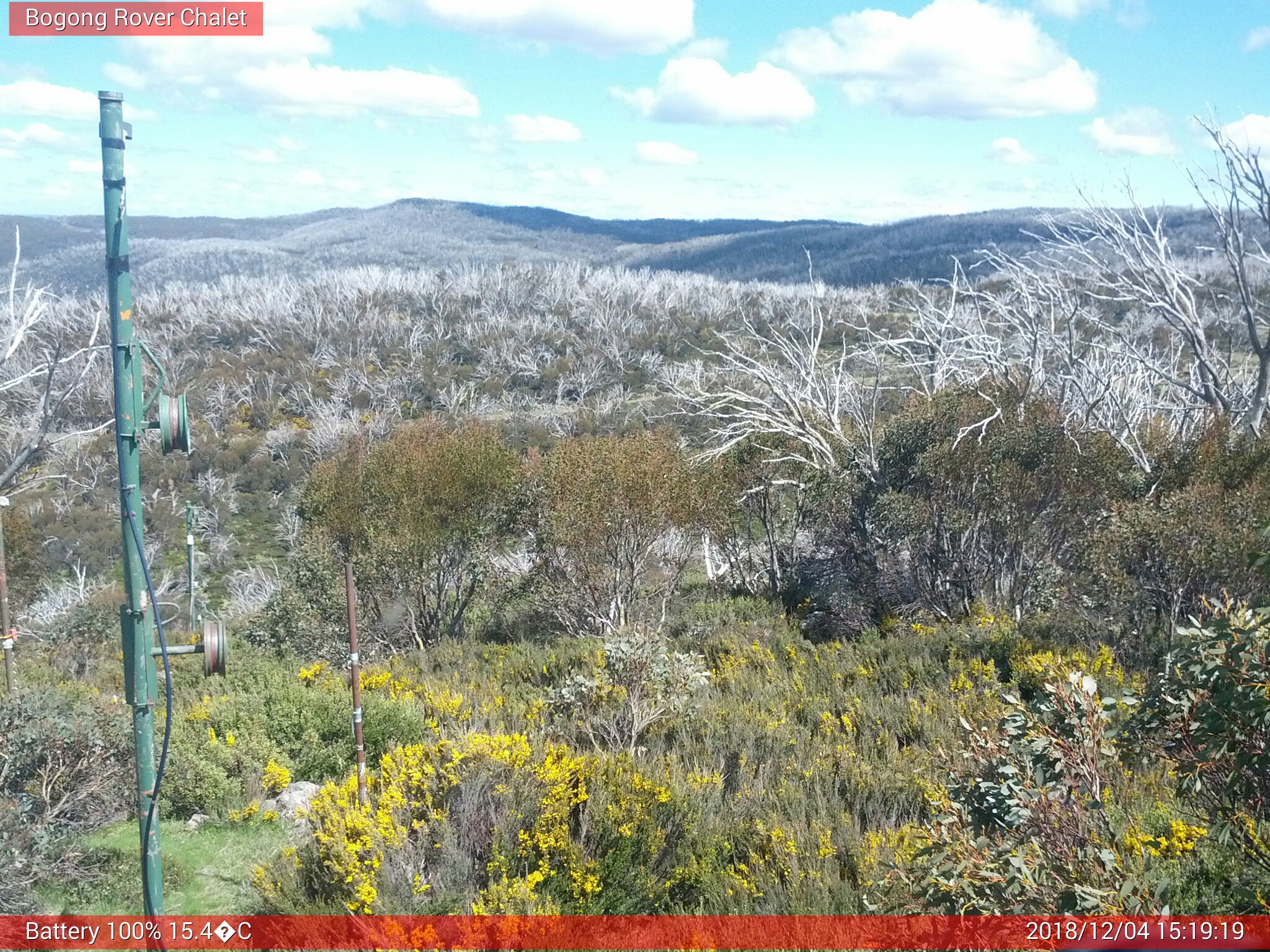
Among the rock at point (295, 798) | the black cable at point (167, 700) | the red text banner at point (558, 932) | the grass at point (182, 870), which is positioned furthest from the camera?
the rock at point (295, 798)

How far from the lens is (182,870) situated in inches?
215

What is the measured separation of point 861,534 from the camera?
528 inches

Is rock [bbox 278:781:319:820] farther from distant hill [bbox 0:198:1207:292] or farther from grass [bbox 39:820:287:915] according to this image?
distant hill [bbox 0:198:1207:292]

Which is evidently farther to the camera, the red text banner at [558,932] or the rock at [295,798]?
the rock at [295,798]

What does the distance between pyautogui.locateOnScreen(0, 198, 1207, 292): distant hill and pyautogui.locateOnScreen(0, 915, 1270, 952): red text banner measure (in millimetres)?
66312

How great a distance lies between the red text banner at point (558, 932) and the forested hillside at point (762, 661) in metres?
0.13

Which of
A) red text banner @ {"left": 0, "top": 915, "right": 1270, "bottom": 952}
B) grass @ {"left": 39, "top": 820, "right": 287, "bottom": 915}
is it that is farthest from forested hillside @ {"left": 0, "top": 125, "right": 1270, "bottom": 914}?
red text banner @ {"left": 0, "top": 915, "right": 1270, "bottom": 952}

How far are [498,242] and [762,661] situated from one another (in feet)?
480

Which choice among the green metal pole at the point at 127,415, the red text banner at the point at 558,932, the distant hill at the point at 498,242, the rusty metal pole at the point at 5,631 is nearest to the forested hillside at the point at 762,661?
the red text banner at the point at 558,932

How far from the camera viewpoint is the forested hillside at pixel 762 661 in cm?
376

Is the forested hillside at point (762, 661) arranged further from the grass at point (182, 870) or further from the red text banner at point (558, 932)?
the red text banner at point (558, 932)

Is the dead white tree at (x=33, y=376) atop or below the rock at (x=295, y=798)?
atop

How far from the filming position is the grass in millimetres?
5086

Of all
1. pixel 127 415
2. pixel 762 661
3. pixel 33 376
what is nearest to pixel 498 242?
→ pixel 33 376
